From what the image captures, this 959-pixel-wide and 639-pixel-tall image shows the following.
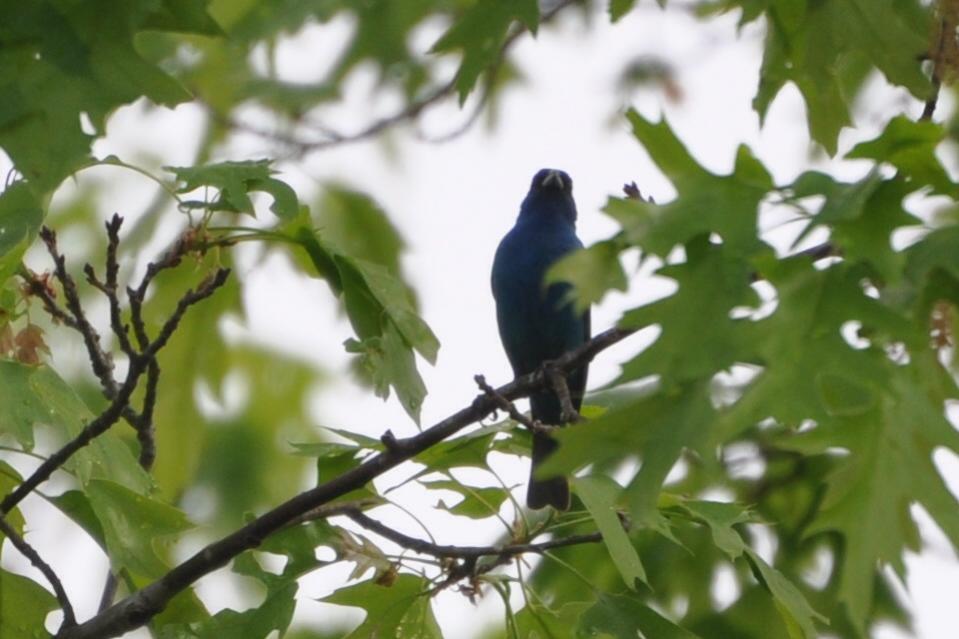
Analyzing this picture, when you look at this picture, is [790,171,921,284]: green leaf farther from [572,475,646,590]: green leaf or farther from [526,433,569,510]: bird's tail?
[526,433,569,510]: bird's tail

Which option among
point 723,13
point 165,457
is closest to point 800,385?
point 723,13

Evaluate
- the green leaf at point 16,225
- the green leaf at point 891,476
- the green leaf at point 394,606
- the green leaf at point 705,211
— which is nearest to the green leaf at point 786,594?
the green leaf at point 394,606

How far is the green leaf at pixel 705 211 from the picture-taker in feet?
7.46

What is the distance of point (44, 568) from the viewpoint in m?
3.36

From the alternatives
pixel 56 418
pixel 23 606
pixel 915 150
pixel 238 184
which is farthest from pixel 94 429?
pixel 915 150

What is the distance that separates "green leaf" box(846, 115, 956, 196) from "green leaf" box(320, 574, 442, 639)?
1.67m

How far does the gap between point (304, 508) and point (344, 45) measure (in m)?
3.03

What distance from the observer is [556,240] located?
6695 millimetres

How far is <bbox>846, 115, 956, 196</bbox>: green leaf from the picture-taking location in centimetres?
235

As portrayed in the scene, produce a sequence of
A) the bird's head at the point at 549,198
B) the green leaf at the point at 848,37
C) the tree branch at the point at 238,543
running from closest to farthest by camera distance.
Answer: the green leaf at the point at 848,37 → the tree branch at the point at 238,543 → the bird's head at the point at 549,198

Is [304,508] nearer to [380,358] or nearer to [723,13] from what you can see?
[380,358]

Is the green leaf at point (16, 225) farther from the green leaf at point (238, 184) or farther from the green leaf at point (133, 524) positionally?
the green leaf at point (133, 524)

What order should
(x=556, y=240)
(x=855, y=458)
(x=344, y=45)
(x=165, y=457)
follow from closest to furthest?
(x=855, y=458) → (x=165, y=457) → (x=344, y=45) → (x=556, y=240)

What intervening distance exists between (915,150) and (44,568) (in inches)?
79.7
